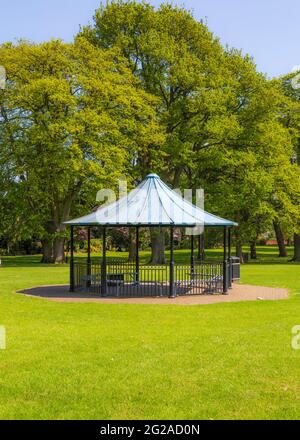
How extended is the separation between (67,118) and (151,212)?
58.1 feet

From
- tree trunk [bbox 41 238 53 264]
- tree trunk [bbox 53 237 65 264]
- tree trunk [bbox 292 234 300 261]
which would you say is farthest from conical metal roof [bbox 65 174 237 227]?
tree trunk [bbox 292 234 300 261]

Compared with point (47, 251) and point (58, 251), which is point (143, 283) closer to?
point (58, 251)

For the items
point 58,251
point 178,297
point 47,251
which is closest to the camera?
point 178,297

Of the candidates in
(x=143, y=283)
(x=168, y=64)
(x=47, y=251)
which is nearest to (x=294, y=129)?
(x=168, y=64)

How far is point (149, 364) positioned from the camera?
9.56 metres

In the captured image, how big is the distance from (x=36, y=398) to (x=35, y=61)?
32892mm

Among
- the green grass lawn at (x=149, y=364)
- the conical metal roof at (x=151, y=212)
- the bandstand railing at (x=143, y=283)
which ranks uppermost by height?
the conical metal roof at (x=151, y=212)

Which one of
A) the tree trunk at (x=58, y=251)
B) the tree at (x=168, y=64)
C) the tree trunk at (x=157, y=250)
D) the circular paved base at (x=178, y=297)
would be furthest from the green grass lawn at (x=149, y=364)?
the tree trunk at (x=58, y=251)

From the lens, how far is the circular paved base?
18.6 meters

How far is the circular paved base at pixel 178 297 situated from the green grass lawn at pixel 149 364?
238 cm

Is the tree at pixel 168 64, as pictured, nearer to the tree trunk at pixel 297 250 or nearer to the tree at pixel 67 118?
the tree at pixel 67 118

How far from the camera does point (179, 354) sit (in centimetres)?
1030

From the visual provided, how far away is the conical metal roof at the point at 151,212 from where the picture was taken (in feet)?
66.5
